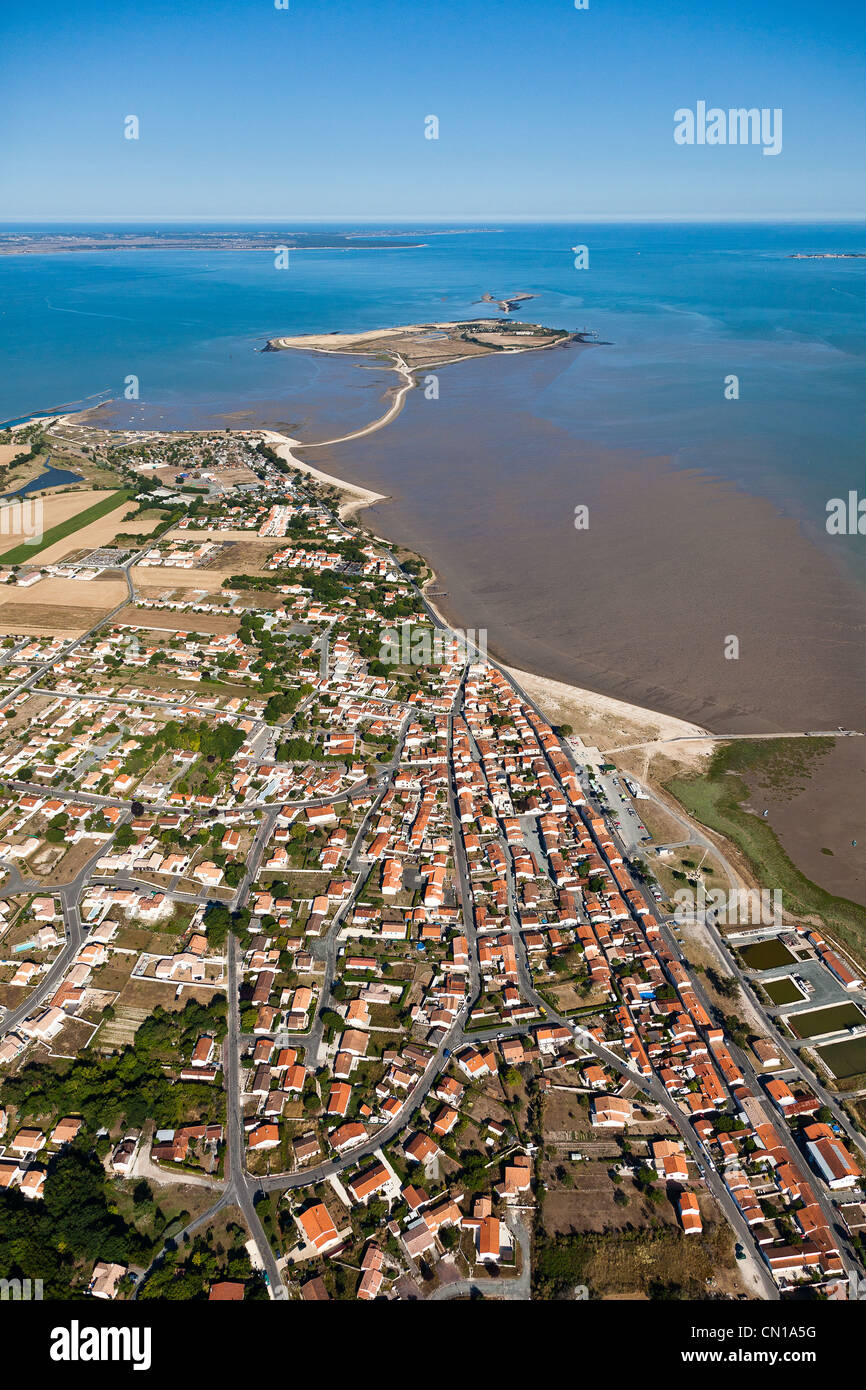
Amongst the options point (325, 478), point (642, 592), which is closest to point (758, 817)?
point (642, 592)

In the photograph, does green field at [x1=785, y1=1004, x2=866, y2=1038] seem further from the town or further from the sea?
the sea

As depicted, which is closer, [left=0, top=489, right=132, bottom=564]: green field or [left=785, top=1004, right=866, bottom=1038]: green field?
[left=785, top=1004, right=866, bottom=1038]: green field

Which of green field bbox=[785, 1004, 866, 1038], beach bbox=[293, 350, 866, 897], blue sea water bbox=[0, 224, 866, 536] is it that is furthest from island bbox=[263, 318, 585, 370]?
green field bbox=[785, 1004, 866, 1038]

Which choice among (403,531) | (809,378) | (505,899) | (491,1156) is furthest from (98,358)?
(491,1156)

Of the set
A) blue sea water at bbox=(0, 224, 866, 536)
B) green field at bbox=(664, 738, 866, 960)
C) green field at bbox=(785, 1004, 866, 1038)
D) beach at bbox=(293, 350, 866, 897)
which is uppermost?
blue sea water at bbox=(0, 224, 866, 536)

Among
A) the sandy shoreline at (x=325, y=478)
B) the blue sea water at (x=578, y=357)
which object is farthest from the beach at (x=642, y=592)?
the blue sea water at (x=578, y=357)

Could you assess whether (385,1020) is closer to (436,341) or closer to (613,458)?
(613,458)
